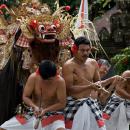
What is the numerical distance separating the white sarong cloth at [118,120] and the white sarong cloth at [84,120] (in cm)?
92

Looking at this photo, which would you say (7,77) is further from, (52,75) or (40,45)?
(52,75)

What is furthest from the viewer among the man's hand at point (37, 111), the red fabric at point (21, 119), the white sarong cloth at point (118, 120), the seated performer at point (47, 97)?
the white sarong cloth at point (118, 120)

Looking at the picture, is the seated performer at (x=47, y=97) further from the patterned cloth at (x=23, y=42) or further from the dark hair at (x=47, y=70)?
the patterned cloth at (x=23, y=42)

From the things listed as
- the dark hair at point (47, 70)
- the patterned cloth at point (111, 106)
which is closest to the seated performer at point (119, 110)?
the patterned cloth at point (111, 106)

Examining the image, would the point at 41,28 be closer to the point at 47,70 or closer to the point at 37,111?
the point at 47,70

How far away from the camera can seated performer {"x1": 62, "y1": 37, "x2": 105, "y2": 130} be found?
328 inches

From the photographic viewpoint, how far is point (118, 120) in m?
9.30

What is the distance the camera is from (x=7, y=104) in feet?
29.5

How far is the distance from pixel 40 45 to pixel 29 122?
116 cm

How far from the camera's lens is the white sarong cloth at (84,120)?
8.33 m

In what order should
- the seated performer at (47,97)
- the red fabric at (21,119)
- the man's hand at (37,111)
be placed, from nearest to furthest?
1. the man's hand at (37,111)
2. the seated performer at (47,97)
3. the red fabric at (21,119)

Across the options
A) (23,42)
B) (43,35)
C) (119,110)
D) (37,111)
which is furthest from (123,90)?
(37,111)

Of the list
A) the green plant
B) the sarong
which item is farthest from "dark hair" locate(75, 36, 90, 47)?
the green plant

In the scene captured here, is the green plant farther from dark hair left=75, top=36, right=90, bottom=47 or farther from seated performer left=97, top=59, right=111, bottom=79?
dark hair left=75, top=36, right=90, bottom=47
